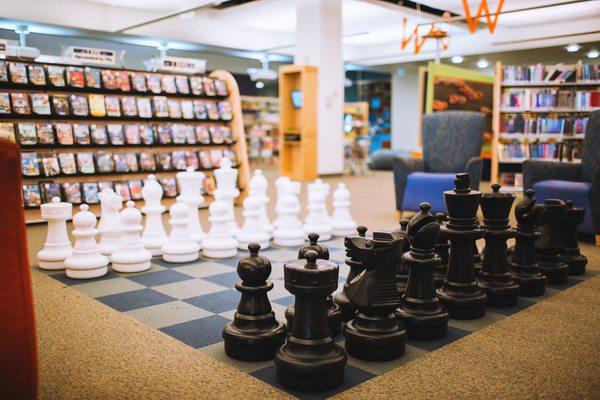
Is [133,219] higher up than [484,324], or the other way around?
[133,219]

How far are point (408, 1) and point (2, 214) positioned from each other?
1066cm

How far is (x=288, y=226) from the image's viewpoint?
159 inches

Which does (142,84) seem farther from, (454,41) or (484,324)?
(454,41)

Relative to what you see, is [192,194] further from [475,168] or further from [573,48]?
[573,48]

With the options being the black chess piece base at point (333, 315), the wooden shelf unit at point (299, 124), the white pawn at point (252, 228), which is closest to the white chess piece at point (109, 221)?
the white pawn at point (252, 228)

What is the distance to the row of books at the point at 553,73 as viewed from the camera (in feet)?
25.6

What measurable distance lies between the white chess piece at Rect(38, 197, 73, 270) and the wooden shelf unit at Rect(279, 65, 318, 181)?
268 inches

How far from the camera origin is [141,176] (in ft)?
18.5

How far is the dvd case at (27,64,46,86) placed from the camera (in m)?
4.92

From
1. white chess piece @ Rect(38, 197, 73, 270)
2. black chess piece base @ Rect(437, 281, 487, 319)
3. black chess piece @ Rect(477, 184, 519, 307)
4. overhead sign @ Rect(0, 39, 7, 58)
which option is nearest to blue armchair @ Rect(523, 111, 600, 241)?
black chess piece @ Rect(477, 184, 519, 307)

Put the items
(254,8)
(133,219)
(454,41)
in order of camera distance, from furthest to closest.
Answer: (454,41) → (254,8) → (133,219)

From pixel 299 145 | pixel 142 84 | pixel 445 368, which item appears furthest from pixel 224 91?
pixel 445 368

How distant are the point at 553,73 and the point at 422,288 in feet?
23.5

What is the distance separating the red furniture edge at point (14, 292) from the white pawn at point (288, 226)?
2644 mm
